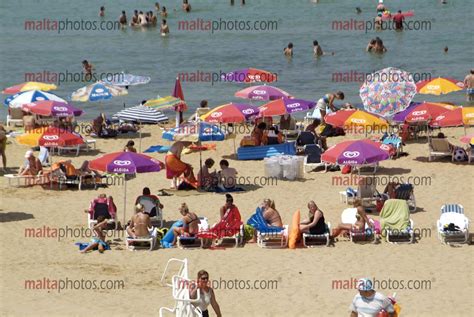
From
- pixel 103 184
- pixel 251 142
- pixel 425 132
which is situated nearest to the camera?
pixel 103 184

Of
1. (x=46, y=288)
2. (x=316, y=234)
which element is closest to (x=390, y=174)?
(x=316, y=234)

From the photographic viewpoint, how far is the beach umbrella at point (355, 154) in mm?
20812

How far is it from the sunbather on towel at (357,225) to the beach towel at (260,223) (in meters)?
0.92

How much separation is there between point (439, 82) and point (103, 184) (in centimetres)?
1031

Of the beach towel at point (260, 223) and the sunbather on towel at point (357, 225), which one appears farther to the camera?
the sunbather on towel at point (357, 225)

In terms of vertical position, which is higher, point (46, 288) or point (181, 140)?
point (181, 140)

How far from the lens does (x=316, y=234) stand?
1825 centimetres

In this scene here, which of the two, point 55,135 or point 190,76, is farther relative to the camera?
point 190,76

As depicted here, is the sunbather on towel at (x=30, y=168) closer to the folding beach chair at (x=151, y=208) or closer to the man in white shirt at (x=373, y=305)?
the folding beach chair at (x=151, y=208)

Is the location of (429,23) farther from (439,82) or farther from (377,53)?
(439,82)

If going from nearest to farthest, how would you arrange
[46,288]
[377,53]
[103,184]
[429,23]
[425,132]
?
[46,288]
[103,184]
[425,132]
[377,53]
[429,23]

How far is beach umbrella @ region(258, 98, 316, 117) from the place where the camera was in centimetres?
2545

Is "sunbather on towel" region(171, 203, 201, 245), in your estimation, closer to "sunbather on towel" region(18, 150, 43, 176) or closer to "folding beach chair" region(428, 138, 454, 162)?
"sunbather on towel" region(18, 150, 43, 176)

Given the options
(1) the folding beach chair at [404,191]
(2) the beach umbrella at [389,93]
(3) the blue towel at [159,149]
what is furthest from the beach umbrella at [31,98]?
(1) the folding beach chair at [404,191]
